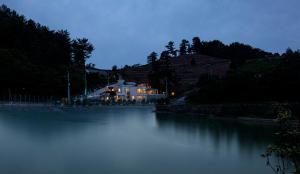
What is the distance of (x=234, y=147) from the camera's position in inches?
942

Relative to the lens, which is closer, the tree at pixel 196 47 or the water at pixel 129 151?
the water at pixel 129 151

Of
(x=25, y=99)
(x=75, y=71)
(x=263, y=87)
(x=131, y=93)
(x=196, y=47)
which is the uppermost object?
(x=196, y=47)

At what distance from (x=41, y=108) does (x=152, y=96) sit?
1227 inches

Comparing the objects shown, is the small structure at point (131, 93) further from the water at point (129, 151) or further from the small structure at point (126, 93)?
the water at point (129, 151)

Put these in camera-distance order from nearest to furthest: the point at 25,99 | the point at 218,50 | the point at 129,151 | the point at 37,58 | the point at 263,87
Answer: the point at 129,151, the point at 263,87, the point at 25,99, the point at 37,58, the point at 218,50

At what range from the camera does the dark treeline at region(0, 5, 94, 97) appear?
6706 cm

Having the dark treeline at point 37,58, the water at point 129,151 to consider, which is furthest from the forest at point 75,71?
the water at point 129,151

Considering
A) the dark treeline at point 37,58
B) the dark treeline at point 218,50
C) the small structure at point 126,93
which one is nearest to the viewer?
the dark treeline at point 37,58

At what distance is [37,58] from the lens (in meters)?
78.6

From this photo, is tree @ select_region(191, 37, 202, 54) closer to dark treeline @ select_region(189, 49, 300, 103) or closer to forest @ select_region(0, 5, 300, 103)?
forest @ select_region(0, 5, 300, 103)

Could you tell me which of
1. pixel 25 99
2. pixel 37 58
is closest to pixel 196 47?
pixel 37 58

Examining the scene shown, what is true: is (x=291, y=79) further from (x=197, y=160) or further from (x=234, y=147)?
(x=197, y=160)

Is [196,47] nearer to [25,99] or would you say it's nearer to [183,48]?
[183,48]

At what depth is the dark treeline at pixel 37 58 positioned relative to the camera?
6706 centimetres
